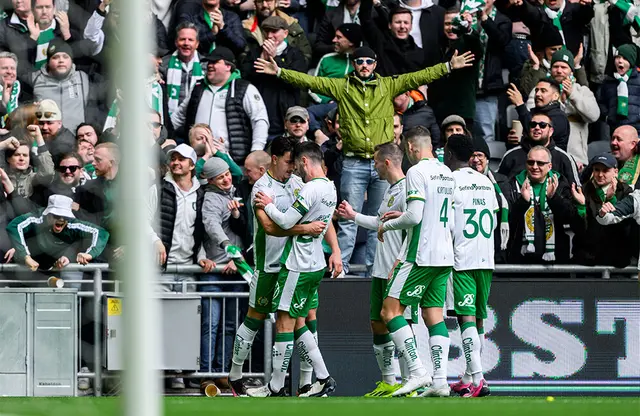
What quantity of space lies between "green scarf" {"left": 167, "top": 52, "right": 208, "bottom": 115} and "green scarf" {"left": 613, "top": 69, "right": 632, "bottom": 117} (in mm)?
4199

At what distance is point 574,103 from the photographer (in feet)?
42.4

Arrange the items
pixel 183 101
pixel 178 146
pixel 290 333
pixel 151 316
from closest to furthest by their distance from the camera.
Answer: pixel 151 316 → pixel 290 333 → pixel 178 146 → pixel 183 101

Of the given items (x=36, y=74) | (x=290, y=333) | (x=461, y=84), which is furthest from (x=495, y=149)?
(x=36, y=74)

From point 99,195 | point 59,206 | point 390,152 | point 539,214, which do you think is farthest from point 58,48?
point 539,214

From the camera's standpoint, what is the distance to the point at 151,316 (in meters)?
3.86

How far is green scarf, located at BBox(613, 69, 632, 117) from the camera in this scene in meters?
13.2

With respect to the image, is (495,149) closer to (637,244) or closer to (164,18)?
(637,244)

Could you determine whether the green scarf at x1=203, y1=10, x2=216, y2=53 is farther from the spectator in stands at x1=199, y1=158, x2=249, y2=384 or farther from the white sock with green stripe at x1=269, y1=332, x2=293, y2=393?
the white sock with green stripe at x1=269, y1=332, x2=293, y2=393

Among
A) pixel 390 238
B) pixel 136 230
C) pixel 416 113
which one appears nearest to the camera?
pixel 136 230

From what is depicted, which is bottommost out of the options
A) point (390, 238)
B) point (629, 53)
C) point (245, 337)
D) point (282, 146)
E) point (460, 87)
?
point (245, 337)

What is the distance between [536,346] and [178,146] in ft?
11.5

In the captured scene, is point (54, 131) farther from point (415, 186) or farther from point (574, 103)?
point (574, 103)

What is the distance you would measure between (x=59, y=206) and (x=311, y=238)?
7.01 feet

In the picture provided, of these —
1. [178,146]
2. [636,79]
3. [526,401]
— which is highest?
[636,79]
